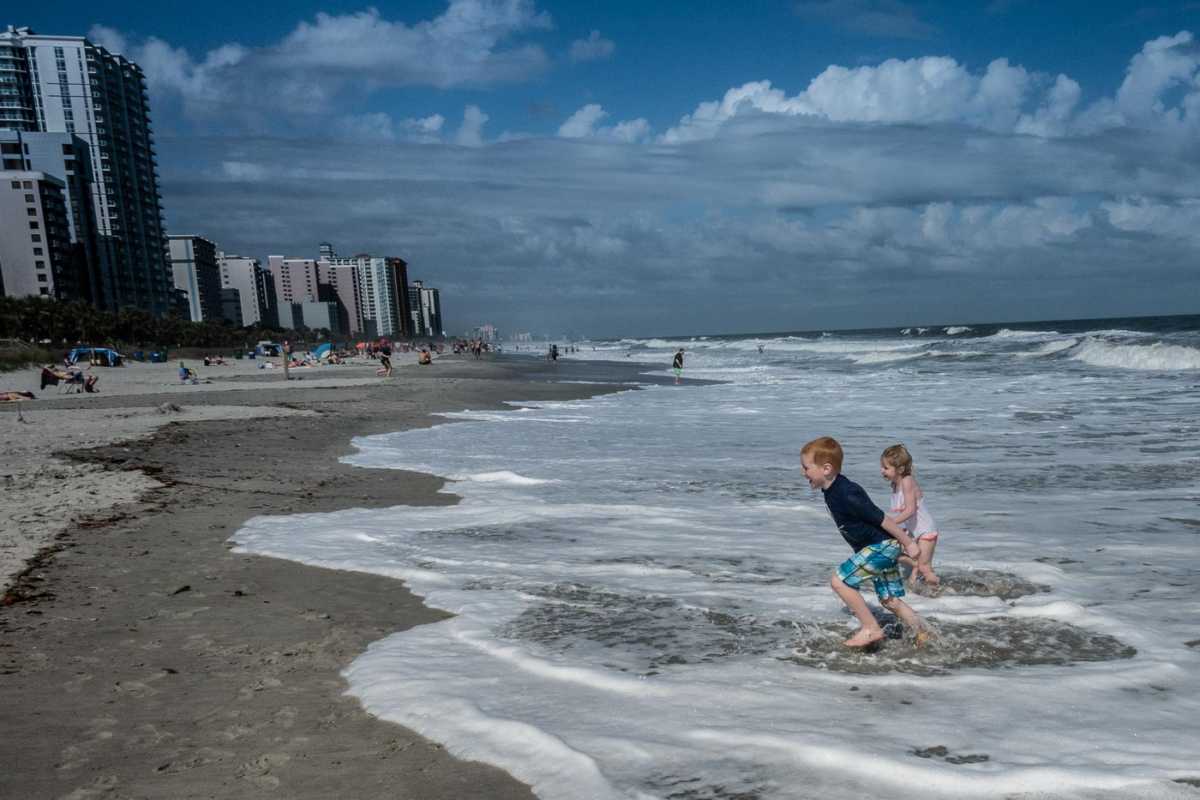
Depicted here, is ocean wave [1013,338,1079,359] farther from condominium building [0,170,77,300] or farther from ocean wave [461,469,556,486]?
condominium building [0,170,77,300]

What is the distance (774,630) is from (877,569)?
0.92 m

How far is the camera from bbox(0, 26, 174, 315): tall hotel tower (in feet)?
470

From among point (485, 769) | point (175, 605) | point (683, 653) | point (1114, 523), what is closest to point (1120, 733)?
point (683, 653)

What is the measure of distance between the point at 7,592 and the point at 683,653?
5.31 meters

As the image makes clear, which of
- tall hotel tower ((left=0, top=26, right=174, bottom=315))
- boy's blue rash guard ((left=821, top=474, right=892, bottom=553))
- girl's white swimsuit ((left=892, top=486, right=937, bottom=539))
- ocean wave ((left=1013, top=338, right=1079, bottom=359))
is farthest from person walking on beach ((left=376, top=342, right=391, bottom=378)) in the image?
tall hotel tower ((left=0, top=26, right=174, bottom=315))

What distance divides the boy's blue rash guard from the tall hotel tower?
168m

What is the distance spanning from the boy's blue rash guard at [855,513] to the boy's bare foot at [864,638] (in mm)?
529

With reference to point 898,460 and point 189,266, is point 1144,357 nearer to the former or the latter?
point 898,460

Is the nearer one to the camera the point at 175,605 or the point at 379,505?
the point at 175,605

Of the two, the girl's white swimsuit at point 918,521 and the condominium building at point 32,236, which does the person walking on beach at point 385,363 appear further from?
the condominium building at point 32,236

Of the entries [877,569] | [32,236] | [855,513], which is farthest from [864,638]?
[32,236]

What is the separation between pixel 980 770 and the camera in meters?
3.33

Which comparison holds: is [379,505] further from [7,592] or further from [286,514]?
[7,592]

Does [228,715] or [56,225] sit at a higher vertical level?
[56,225]
